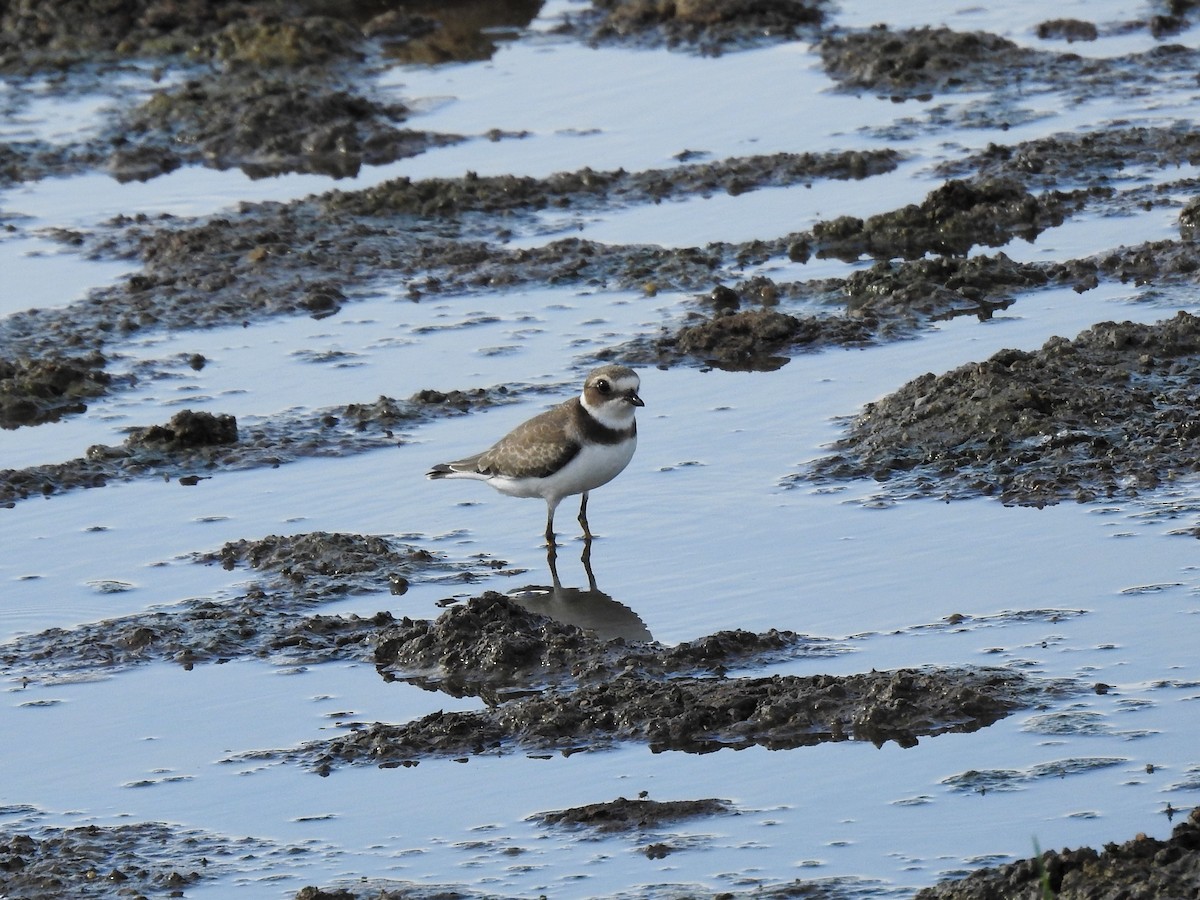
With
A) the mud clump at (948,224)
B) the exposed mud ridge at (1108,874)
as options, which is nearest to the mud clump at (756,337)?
the mud clump at (948,224)

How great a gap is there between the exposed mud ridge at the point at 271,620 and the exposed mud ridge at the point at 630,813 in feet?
6.39

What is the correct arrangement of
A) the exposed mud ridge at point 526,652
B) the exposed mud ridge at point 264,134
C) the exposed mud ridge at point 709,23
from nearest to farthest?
the exposed mud ridge at point 526,652, the exposed mud ridge at point 264,134, the exposed mud ridge at point 709,23

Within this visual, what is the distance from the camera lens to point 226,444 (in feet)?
37.3

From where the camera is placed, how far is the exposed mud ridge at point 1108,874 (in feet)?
18.1

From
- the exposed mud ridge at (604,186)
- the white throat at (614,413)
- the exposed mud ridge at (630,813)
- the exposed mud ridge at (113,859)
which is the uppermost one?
the exposed mud ridge at (604,186)

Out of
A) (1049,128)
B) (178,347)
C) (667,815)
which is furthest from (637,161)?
(667,815)

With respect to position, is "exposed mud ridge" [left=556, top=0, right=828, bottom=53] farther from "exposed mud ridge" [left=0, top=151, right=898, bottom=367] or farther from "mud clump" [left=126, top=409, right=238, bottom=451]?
"mud clump" [left=126, top=409, right=238, bottom=451]

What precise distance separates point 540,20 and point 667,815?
15.6 metres

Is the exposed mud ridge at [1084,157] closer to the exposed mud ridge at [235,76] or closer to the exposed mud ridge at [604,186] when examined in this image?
the exposed mud ridge at [604,186]

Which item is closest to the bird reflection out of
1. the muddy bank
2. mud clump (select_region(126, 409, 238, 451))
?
the muddy bank

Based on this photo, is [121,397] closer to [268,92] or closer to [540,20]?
[268,92]

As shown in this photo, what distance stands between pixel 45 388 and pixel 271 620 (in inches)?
161

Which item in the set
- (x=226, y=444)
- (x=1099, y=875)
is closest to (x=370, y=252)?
(x=226, y=444)

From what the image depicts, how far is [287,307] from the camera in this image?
13.7 m
